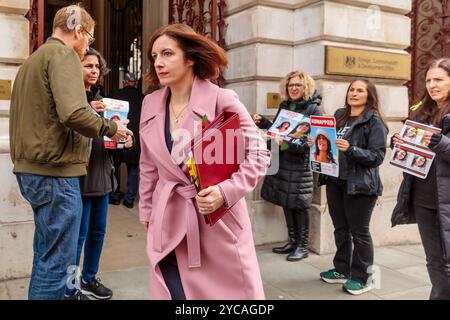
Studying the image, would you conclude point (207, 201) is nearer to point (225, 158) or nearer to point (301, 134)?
point (225, 158)

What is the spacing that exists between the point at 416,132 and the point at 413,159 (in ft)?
0.68

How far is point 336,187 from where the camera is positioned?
440cm

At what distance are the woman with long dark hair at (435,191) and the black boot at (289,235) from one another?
1.72 metres

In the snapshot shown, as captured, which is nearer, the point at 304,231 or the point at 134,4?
the point at 304,231

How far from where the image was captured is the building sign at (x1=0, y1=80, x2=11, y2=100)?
4.34m

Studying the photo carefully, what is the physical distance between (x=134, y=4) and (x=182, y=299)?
25.4 feet

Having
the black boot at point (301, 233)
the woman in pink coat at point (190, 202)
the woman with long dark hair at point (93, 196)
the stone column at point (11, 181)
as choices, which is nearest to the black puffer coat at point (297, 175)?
the black boot at point (301, 233)

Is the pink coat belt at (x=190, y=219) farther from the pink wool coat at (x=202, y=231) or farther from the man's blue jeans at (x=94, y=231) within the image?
the man's blue jeans at (x=94, y=231)

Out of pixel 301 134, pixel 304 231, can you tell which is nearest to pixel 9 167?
pixel 301 134

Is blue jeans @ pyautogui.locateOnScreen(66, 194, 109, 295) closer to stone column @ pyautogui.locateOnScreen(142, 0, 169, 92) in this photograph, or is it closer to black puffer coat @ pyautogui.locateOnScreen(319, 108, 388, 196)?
black puffer coat @ pyautogui.locateOnScreen(319, 108, 388, 196)

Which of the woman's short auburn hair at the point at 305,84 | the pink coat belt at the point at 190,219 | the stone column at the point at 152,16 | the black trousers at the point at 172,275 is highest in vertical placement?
the stone column at the point at 152,16

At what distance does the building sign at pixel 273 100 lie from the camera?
5719 mm

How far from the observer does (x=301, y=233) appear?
17.3 ft

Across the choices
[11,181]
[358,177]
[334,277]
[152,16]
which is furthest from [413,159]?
[152,16]
